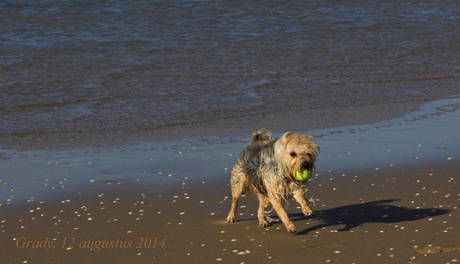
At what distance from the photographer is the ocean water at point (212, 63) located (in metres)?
12.0

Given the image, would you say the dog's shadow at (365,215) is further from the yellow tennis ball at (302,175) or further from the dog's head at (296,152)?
the dog's head at (296,152)

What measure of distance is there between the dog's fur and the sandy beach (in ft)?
1.01

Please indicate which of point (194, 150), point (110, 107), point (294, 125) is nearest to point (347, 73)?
point (294, 125)

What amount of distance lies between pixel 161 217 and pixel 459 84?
36.6 ft

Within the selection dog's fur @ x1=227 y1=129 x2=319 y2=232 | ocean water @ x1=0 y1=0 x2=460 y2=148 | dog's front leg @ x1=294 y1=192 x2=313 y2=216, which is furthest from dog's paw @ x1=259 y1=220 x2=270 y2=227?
ocean water @ x1=0 y1=0 x2=460 y2=148

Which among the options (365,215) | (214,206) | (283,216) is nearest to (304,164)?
(283,216)

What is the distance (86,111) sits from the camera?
12.4 m

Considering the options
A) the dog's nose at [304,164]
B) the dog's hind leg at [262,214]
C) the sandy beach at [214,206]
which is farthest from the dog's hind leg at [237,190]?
the dog's nose at [304,164]

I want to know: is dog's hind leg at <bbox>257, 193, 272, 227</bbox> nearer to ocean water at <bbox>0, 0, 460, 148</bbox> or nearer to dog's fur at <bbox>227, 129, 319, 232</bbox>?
dog's fur at <bbox>227, 129, 319, 232</bbox>

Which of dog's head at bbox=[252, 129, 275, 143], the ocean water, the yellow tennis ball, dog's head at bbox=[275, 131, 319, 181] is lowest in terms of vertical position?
the ocean water

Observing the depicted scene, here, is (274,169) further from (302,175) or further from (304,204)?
(304,204)

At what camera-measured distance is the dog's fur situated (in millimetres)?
5414

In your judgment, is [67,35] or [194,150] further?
[67,35]

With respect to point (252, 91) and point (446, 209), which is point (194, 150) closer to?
point (446, 209)
